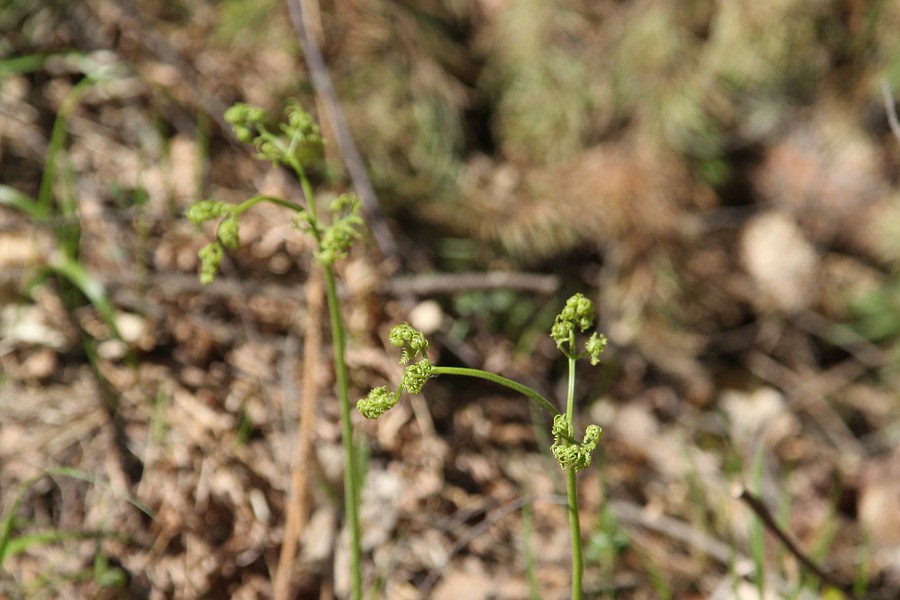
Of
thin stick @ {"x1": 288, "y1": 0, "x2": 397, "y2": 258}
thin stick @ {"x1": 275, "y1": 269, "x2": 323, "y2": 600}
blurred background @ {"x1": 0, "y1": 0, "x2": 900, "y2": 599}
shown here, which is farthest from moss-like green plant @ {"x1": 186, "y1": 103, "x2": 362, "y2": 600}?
thin stick @ {"x1": 288, "y1": 0, "x2": 397, "y2": 258}

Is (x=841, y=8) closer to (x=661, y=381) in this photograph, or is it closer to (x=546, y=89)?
(x=546, y=89)

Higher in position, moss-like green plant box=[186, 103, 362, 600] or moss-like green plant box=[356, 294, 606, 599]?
moss-like green plant box=[186, 103, 362, 600]

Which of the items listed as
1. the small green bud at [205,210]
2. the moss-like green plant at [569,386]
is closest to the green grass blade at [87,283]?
the small green bud at [205,210]

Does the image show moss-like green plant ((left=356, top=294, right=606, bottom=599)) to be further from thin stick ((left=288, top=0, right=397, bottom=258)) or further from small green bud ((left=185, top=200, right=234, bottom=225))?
thin stick ((left=288, top=0, right=397, bottom=258))

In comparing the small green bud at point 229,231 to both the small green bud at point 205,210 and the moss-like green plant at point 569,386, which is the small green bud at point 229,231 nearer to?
the small green bud at point 205,210

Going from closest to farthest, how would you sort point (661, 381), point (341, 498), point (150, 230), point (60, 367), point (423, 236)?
point (341, 498), point (60, 367), point (150, 230), point (423, 236), point (661, 381)

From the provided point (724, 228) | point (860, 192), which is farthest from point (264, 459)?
point (860, 192)

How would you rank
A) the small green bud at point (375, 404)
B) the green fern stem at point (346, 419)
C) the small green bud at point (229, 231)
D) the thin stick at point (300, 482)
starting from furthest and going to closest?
1. the thin stick at point (300, 482)
2. the green fern stem at point (346, 419)
3. the small green bud at point (229, 231)
4. the small green bud at point (375, 404)
